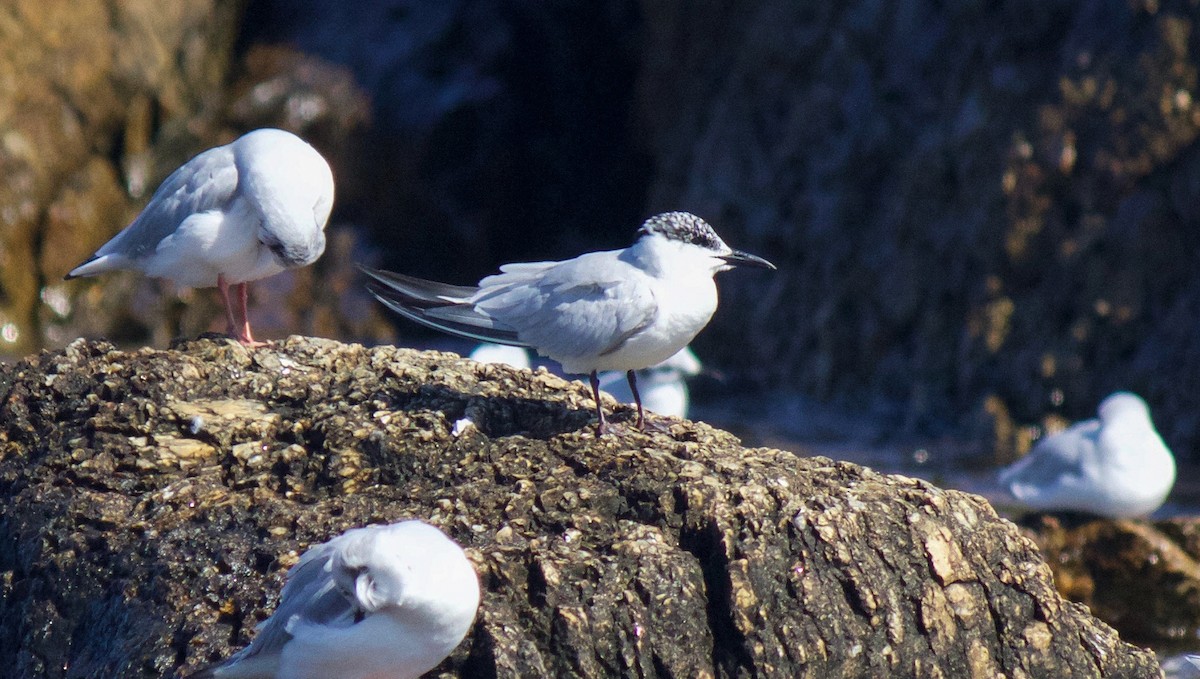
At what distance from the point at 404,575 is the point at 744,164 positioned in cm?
949

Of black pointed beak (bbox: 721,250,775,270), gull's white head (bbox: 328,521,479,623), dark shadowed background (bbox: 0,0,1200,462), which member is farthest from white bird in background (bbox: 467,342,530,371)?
gull's white head (bbox: 328,521,479,623)

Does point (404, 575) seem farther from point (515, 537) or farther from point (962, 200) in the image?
point (962, 200)

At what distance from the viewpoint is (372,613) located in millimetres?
3682

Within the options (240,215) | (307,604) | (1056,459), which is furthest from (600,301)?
(1056,459)

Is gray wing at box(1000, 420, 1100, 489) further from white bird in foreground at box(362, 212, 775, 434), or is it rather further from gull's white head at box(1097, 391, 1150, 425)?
white bird in foreground at box(362, 212, 775, 434)

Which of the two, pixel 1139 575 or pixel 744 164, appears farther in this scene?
pixel 744 164

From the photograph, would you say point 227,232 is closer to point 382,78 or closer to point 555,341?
point 555,341

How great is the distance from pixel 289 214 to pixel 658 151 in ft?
28.4

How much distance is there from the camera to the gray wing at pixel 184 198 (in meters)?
5.66

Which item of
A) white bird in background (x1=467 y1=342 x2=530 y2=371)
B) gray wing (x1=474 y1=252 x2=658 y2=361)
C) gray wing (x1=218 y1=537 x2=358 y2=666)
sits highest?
white bird in background (x1=467 y1=342 x2=530 y2=371)

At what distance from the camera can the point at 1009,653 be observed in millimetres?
4340

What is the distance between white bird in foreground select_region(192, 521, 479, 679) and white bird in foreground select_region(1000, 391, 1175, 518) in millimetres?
5026

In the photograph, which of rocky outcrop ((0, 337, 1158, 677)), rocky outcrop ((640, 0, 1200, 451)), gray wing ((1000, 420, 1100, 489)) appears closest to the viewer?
rocky outcrop ((0, 337, 1158, 677))

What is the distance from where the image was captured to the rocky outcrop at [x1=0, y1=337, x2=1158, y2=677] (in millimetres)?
4121
